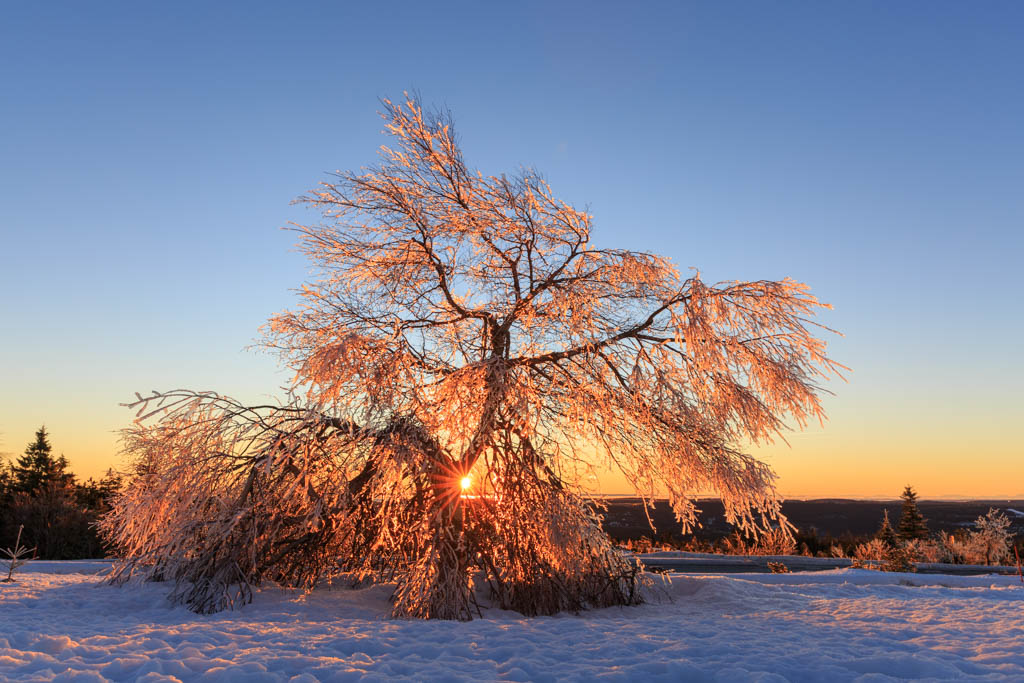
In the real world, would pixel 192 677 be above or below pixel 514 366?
below

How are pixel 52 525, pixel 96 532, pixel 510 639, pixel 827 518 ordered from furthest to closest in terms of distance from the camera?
pixel 827 518 < pixel 52 525 < pixel 96 532 < pixel 510 639

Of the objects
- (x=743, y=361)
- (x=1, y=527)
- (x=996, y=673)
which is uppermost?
(x=743, y=361)

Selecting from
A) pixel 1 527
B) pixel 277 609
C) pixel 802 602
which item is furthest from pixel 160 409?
pixel 1 527

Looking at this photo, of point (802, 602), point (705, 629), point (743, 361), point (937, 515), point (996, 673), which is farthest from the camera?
point (937, 515)

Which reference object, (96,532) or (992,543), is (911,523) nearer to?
(992,543)

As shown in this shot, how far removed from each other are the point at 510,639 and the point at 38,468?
81.1 ft

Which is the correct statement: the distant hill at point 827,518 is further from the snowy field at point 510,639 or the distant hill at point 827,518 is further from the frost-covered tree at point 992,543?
the snowy field at point 510,639

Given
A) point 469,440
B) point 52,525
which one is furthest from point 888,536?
point 52,525

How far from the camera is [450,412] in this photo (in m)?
8.24

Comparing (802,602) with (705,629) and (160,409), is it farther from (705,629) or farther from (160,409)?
(160,409)

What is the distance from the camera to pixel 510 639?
641 cm

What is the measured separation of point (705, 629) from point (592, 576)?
2.33m

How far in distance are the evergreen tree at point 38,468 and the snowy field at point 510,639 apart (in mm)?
16264

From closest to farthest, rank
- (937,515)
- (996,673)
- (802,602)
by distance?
1. (996,673)
2. (802,602)
3. (937,515)
